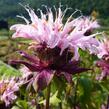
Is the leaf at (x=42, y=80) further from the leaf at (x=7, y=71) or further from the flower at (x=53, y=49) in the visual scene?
the leaf at (x=7, y=71)

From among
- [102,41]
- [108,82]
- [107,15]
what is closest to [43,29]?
[108,82]

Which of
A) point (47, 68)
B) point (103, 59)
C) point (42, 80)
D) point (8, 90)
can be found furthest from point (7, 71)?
point (42, 80)

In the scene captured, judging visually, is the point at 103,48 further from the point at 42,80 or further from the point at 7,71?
the point at 42,80

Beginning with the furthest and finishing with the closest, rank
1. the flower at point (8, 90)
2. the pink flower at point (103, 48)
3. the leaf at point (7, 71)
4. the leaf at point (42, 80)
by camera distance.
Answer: the leaf at point (7, 71), the pink flower at point (103, 48), the flower at point (8, 90), the leaf at point (42, 80)

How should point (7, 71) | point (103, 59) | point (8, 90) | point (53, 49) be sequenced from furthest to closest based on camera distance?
point (7, 71) → point (103, 59) → point (8, 90) → point (53, 49)

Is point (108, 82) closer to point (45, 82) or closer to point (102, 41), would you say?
point (102, 41)

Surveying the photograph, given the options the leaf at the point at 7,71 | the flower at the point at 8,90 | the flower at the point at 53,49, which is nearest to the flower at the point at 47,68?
the flower at the point at 53,49

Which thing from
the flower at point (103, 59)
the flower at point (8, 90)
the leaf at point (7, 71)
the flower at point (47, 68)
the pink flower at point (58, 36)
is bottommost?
the flower at point (8, 90)

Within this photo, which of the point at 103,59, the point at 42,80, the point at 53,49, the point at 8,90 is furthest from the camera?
the point at 103,59
